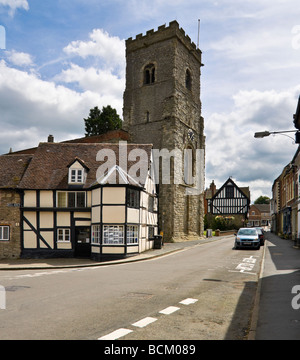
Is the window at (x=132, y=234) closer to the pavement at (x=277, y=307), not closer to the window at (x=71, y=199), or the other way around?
the window at (x=71, y=199)

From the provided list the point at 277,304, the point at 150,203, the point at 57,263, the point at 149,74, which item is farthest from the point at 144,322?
the point at 149,74

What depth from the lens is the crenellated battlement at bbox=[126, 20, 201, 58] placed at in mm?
38094

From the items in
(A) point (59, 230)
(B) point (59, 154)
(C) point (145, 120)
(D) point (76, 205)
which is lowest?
(A) point (59, 230)

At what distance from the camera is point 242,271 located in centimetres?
1541

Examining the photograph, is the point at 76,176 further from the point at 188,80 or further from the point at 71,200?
the point at 188,80

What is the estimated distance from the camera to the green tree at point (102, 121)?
5459cm

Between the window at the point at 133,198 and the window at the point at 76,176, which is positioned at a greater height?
the window at the point at 76,176

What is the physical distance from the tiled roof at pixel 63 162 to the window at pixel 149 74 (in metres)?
16.1

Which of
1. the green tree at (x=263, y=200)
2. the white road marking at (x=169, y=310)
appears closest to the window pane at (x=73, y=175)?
the white road marking at (x=169, y=310)

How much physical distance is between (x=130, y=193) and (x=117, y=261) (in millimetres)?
4460

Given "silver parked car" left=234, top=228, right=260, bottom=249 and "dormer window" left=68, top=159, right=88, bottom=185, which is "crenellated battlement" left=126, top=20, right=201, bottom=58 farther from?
"silver parked car" left=234, top=228, right=260, bottom=249

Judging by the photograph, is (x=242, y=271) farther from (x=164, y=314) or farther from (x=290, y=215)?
(x=290, y=215)

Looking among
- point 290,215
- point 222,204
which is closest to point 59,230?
point 290,215
